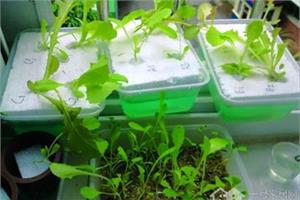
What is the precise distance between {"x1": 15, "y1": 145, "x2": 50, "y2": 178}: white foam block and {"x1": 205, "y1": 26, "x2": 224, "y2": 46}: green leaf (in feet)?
1.15

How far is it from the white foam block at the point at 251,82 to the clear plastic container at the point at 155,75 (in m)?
0.04

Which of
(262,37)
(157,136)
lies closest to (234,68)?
(262,37)

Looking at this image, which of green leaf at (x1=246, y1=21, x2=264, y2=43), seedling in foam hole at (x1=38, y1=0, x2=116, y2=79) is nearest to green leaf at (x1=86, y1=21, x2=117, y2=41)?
seedling in foam hole at (x1=38, y1=0, x2=116, y2=79)

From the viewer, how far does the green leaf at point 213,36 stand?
1.77ft

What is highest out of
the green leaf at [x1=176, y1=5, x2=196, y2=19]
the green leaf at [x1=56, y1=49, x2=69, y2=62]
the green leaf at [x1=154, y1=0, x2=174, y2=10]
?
the green leaf at [x1=154, y1=0, x2=174, y2=10]

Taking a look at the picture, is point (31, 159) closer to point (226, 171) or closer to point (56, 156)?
point (56, 156)

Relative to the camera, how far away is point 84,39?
0.53 meters

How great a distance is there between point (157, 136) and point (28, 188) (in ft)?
0.77

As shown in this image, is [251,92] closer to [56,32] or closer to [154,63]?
[154,63]

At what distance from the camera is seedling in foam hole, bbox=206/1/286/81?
1.68 feet

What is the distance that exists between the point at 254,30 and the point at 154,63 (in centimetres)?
17

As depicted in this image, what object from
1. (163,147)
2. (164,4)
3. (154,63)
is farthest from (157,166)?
(164,4)

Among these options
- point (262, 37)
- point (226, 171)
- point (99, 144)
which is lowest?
point (226, 171)

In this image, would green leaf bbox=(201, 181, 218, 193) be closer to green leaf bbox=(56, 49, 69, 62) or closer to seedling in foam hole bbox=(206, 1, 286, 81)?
seedling in foam hole bbox=(206, 1, 286, 81)
